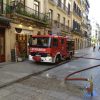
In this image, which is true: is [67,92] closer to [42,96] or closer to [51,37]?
[42,96]

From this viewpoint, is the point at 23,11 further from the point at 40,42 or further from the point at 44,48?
the point at 44,48

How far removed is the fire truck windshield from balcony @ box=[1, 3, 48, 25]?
263 centimetres

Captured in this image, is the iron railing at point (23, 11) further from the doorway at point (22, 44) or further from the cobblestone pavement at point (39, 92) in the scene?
the cobblestone pavement at point (39, 92)

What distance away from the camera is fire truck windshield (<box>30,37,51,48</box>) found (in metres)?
17.3

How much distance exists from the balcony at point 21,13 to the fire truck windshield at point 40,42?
263 centimetres

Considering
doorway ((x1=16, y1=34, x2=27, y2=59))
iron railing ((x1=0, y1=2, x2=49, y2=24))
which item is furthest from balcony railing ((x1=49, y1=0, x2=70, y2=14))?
doorway ((x1=16, y1=34, x2=27, y2=59))

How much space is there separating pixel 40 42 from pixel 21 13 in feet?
11.9

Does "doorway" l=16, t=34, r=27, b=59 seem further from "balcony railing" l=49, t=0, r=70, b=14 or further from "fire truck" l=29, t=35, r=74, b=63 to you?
"balcony railing" l=49, t=0, r=70, b=14

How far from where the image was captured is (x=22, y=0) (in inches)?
834

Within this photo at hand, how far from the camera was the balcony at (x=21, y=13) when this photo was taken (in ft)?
58.5

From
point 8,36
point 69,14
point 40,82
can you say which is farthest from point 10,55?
point 69,14

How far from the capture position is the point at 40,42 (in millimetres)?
17562

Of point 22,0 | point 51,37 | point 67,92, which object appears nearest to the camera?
point 67,92

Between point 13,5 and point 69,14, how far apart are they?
79.6ft
